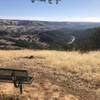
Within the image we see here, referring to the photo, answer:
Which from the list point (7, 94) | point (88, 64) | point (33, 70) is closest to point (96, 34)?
point (88, 64)

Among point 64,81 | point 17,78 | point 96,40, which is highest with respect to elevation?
point 17,78

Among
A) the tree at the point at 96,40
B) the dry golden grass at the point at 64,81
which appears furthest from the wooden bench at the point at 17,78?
the tree at the point at 96,40

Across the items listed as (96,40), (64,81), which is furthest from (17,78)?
(96,40)

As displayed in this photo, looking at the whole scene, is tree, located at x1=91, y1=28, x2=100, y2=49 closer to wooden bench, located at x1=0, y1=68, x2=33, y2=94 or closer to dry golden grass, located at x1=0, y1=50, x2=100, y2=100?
dry golden grass, located at x1=0, y1=50, x2=100, y2=100

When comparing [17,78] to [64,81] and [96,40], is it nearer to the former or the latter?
[64,81]

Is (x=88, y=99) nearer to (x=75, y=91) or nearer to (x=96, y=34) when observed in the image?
(x=75, y=91)

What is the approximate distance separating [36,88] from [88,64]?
18.8 feet

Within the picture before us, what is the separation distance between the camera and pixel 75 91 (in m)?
10.3

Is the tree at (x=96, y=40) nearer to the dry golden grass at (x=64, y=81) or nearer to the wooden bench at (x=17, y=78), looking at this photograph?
the dry golden grass at (x=64, y=81)

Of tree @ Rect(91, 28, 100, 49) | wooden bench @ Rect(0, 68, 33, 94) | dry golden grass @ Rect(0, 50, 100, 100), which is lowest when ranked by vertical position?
tree @ Rect(91, 28, 100, 49)

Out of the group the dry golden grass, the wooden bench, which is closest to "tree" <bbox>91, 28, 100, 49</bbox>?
the dry golden grass

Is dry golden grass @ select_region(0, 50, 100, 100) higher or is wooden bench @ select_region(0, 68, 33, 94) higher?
wooden bench @ select_region(0, 68, 33, 94)

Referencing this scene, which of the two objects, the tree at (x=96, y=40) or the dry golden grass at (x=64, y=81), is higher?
the dry golden grass at (x=64, y=81)

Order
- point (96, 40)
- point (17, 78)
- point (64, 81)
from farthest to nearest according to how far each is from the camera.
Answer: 1. point (96, 40)
2. point (64, 81)
3. point (17, 78)
